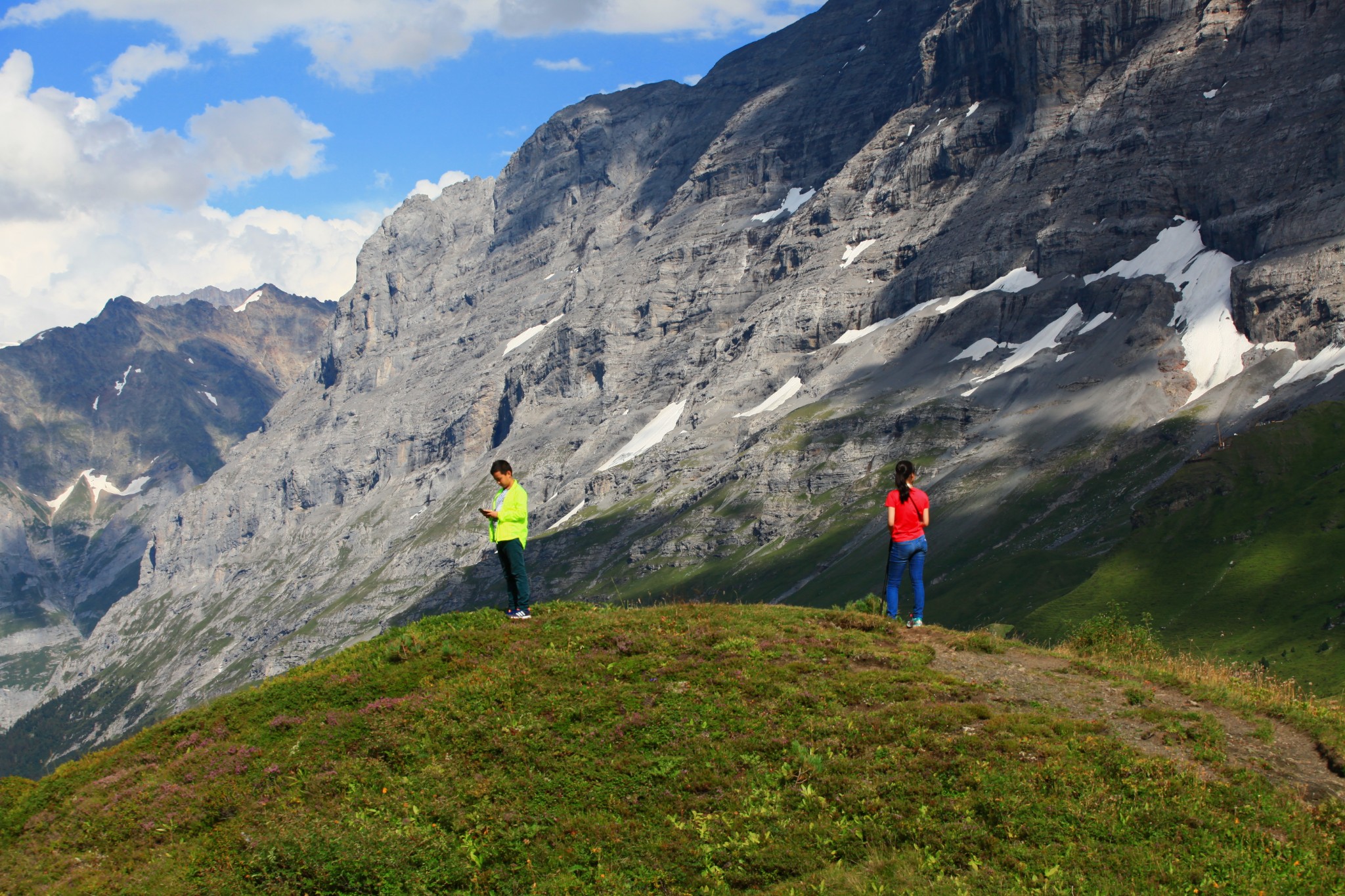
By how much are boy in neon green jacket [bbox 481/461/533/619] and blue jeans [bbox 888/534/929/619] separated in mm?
8909

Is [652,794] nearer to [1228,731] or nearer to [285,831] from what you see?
[285,831]

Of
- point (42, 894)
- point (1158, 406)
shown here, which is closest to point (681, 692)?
point (42, 894)

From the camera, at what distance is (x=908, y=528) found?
25.3 metres

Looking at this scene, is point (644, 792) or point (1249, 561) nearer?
point (644, 792)

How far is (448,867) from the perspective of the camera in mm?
15938

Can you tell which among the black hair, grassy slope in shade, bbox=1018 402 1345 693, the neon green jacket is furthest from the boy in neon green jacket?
grassy slope in shade, bbox=1018 402 1345 693

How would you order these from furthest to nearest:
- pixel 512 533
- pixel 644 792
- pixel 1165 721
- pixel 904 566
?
1. pixel 904 566
2. pixel 512 533
3. pixel 1165 721
4. pixel 644 792

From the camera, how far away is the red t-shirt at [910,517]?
25203 mm

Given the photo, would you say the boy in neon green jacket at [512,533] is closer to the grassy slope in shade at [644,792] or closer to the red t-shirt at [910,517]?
the grassy slope in shade at [644,792]

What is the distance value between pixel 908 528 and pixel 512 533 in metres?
9.62

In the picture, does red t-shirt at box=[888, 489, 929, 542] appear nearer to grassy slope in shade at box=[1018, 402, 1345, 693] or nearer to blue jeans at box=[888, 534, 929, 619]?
blue jeans at box=[888, 534, 929, 619]

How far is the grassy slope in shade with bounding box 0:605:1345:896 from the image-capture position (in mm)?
14883

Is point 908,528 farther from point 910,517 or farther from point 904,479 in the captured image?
point 904,479

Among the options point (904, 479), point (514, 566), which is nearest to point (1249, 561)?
point (904, 479)
